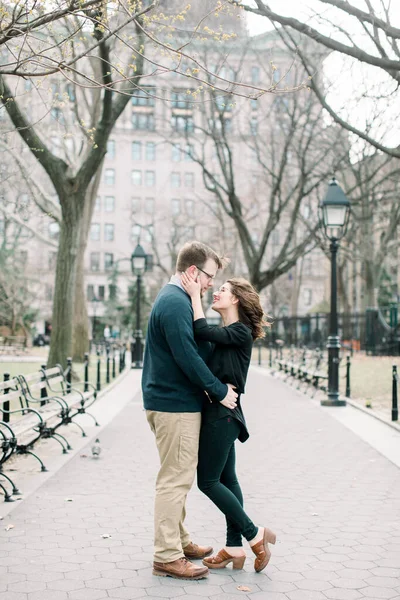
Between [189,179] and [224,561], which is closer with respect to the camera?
[224,561]

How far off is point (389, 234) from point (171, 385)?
34475 millimetres

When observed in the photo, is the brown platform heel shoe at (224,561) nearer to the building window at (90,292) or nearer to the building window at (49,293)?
the building window at (49,293)

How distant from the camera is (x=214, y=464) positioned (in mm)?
4828

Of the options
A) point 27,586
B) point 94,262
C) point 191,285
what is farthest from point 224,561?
point 94,262

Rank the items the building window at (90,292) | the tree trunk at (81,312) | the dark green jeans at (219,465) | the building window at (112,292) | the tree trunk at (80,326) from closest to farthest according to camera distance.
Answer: the dark green jeans at (219,465), the tree trunk at (81,312), the tree trunk at (80,326), the building window at (112,292), the building window at (90,292)

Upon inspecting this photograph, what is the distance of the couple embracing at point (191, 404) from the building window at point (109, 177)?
83191mm

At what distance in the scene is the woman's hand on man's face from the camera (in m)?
4.85

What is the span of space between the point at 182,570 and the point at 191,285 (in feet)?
5.71

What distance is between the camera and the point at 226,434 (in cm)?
481

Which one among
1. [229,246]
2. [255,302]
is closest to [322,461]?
[255,302]

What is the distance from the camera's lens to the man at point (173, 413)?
4.70m

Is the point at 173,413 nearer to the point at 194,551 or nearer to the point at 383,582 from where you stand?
the point at 194,551

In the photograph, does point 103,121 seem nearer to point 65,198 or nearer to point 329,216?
point 65,198

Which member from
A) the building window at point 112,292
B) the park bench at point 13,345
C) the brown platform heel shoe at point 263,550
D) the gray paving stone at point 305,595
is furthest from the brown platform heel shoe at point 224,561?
the building window at point 112,292
